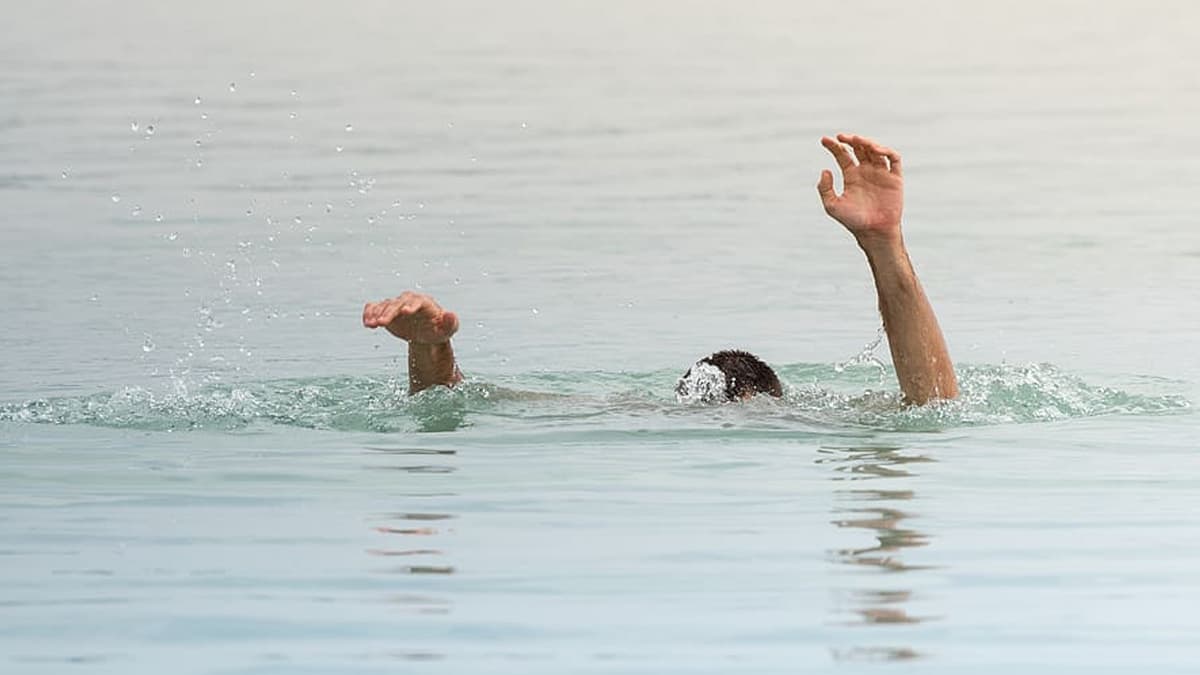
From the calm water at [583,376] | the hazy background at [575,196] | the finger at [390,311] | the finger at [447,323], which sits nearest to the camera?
the calm water at [583,376]

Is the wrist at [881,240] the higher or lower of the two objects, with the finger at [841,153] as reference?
lower

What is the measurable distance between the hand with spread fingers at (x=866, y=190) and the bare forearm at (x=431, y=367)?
2.08m

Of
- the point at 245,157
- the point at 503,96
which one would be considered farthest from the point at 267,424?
the point at 503,96

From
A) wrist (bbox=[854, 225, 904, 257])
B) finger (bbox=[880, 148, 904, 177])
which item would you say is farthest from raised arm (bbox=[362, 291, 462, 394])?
finger (bbox=[880, 148, 904, 177])

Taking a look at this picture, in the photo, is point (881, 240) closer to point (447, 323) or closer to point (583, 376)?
point (447, 323)

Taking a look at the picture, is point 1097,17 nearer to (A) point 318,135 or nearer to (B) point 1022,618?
(A) point 318,135

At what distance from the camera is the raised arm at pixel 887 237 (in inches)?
437

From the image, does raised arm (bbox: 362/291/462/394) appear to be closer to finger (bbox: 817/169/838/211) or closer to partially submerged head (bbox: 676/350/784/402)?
partially submerged head (bbox: 676/350/784/402)

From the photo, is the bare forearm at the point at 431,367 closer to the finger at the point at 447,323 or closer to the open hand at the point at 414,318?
the open hand at the point at 414,318

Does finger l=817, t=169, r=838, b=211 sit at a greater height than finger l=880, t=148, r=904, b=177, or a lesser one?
lesser

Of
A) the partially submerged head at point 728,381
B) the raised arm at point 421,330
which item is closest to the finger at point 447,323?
the raised arm at point 421,330

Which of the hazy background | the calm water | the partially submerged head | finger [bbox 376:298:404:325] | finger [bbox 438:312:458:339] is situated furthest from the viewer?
the hazy background

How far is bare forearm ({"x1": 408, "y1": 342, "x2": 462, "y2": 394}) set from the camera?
12211mm

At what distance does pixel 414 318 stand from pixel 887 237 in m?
2.06
